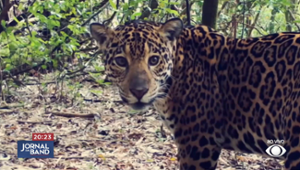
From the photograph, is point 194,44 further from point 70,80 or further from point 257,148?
point 70,80

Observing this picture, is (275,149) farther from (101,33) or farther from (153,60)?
(101,33)

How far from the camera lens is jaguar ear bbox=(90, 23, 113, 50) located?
3219mm

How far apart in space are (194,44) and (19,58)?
2844 millimetres

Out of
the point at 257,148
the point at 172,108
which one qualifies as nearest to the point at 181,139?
the point at 172,108

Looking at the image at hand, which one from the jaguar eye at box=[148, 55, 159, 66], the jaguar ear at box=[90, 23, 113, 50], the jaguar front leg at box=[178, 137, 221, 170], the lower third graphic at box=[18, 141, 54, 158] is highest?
the jaguar ear at box=[90, 23, 113, 50]

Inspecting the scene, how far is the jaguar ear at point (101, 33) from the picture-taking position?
10.6 feet

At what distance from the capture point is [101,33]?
10.7 ft

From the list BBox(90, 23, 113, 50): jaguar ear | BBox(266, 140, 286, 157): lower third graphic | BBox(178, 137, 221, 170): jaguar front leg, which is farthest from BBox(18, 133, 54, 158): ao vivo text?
BBox(266, 140, 286, 157): lower third graphic

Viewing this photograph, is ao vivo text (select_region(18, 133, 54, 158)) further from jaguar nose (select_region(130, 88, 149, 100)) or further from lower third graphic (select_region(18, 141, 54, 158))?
jaguar nose (select_region(130, 88, 149, 100))

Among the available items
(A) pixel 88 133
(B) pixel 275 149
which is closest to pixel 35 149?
(A) pixel 88 133

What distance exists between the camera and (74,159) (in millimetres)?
4188

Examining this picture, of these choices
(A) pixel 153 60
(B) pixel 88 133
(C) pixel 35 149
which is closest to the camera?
(A) pixel 153 60

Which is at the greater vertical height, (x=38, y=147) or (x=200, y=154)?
(x=200, y=154)

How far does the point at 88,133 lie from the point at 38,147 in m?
0.70
